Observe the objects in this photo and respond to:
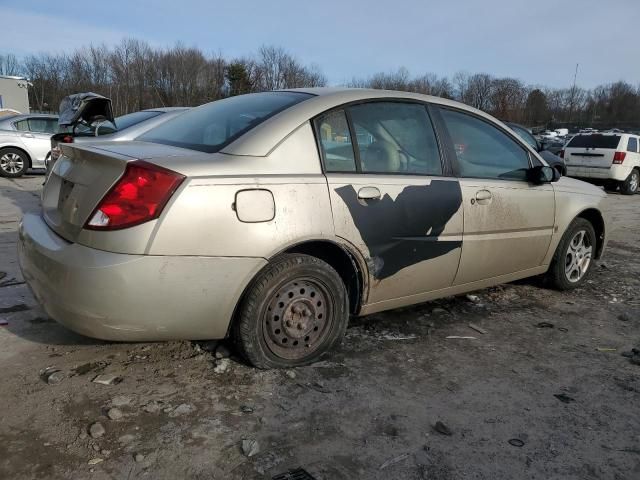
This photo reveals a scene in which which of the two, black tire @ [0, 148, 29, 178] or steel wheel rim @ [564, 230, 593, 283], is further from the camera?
black tire @ [0, 148, 29, 178]

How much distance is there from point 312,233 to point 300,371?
0.82 m

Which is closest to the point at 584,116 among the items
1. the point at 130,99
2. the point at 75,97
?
the point at 130,99

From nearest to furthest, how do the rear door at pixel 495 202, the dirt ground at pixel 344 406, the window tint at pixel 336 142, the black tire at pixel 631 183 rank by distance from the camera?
the dirt ground at pixel 344 406
the window tint at pixel 336 142
the rear door at pixel 495 202
the black tire at pixel 631 183

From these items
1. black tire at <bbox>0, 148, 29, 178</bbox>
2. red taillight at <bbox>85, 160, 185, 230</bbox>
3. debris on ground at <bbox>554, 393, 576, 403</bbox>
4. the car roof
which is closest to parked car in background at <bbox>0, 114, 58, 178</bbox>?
black tire at <bbox>0, 148, 29, 178</bbox>

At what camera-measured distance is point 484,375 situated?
10.4 ft

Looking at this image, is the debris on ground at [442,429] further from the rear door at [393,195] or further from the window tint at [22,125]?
the window tint at [22,125]

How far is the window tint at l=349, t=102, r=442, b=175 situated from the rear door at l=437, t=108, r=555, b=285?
0.19m

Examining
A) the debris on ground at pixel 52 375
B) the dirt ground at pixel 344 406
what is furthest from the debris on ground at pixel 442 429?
the debris on ground at pixel 52 375

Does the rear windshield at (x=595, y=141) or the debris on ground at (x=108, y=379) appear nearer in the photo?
the debris on ground at (x=108, y=379)

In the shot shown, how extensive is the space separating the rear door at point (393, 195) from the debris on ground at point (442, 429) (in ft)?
3.06

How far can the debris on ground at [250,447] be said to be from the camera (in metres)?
2.30

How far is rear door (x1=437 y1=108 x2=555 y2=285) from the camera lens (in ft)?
12.3

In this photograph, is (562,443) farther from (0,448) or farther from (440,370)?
(0,448)

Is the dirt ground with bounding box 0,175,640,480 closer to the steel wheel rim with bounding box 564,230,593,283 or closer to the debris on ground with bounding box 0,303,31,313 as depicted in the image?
the debris on ground with bounding box 0,303,31,313
